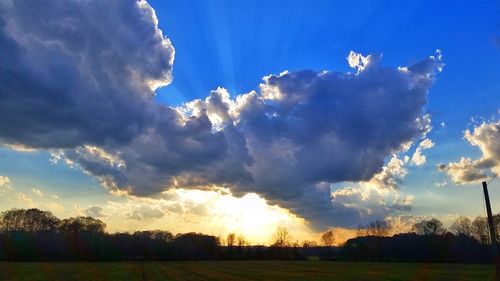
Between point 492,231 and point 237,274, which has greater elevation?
point 492,231

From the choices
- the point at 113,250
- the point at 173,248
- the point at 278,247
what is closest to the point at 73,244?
the point at 113,250

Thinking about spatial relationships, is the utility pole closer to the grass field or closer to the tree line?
the grass field

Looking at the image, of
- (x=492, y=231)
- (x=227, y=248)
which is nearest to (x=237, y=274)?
(x=492, y=231)

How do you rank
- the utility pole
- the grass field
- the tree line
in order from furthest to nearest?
the tree line → the grass field → the utility pole

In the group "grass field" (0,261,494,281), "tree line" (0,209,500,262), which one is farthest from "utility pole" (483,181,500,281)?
"tree line" (0,209,500,262)

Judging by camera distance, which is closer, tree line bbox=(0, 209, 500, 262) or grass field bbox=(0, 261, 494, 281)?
grass field bbox=(0, 261, 494, 281)

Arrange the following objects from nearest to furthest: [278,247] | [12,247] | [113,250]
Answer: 1. [12,247]
2. [113,250]
3. [278,247]

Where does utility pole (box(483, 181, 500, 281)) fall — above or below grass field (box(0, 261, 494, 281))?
above

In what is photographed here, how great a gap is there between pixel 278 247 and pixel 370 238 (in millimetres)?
40099

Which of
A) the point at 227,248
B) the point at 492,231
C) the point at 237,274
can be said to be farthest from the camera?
the point at 227,248

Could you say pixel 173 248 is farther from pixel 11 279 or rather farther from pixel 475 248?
pixel 11 279

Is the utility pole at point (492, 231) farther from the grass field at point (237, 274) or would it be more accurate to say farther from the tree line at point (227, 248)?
the tree line at point (227, 248)

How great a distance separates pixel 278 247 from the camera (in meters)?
197

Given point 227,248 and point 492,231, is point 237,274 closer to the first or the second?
point 492,231
